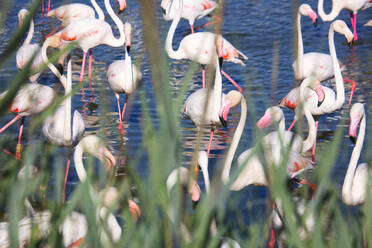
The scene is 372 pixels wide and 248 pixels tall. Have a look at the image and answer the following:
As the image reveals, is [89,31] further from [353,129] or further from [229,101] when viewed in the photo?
[353,129]

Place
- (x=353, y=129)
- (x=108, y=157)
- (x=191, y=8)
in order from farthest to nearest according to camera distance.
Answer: (x=191, y=8) < (x=353, y=129) < (x=108, y=157)

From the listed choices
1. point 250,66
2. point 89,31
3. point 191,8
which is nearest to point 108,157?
point 250,66

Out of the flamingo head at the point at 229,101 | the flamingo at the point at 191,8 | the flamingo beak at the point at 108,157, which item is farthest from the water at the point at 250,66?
the flamingo beak at the point at 108,157

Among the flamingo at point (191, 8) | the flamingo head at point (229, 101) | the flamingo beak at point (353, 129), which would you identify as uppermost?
the flamingo at point (191, 8)

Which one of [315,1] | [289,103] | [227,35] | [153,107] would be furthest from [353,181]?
[315,1]

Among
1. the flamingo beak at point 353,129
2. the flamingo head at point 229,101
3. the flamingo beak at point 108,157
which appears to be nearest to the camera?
the flamingo beak at point 108,157

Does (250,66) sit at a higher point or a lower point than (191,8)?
lower

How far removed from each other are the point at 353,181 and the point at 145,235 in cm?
302

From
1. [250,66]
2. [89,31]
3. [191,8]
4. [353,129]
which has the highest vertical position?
[191,8]

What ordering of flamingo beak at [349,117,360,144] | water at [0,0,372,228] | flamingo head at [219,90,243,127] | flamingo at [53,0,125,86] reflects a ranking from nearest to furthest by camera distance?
flamingo beak at [349,117,360,144], flamingo head at [219,90,243,127], water at [0,0,372,228], flamingo at [53,0,125,86]

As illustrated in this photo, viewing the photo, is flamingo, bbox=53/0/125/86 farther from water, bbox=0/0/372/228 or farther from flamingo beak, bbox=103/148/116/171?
flamingo beak, bbox=103/148/116/171

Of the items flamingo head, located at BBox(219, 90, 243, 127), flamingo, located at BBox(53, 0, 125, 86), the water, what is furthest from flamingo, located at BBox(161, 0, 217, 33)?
flamingo head, located at BBox(219, 90, 243, 127)

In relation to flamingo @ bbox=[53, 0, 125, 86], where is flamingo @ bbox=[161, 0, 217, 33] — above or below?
above

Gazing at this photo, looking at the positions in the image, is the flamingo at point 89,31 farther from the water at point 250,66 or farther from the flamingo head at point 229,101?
the flamingo head at point 229,101
